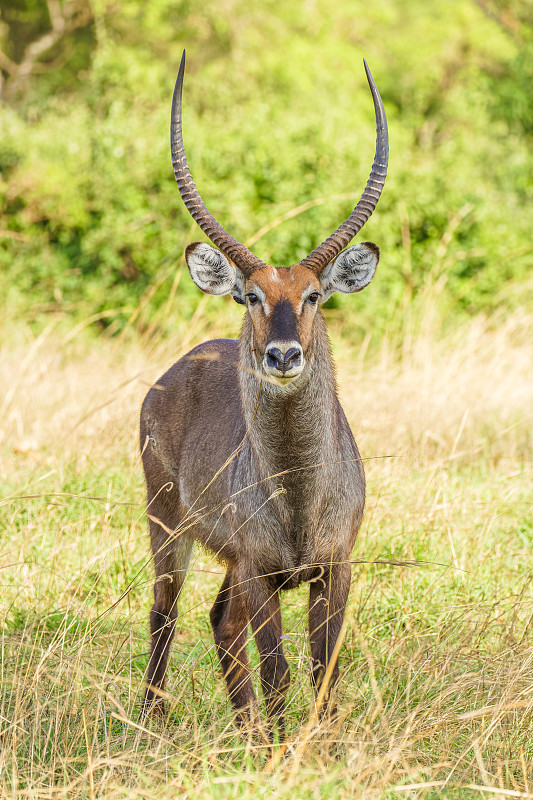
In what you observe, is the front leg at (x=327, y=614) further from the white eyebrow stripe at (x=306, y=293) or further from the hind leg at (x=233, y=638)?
the white eyebrow stripe at (x=306, y=293)

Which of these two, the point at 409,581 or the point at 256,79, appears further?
the point at 256,79

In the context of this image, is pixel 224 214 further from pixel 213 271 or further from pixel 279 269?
pixel 279 269

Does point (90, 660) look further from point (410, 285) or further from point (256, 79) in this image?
point (256, 79)

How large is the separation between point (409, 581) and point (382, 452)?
1.50 m

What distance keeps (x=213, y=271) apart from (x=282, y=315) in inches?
21.3

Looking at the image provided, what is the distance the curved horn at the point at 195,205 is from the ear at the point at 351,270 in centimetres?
30

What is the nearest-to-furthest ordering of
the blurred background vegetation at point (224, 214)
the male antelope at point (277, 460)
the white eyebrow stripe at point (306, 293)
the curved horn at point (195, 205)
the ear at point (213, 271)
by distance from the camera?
the male antelope at point (277, 460), the white eyebrow stripe at point (306, 293), the curved horn at point (195, 205), the ear at point (213, 271), the blurred background vegetation at point (224, 214)

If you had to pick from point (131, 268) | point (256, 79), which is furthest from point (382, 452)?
point (256, 79)

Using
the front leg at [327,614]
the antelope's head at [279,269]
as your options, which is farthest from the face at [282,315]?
the front leg at [327,614]

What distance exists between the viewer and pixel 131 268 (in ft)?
35.3

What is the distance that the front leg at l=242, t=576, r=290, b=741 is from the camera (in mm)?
3459

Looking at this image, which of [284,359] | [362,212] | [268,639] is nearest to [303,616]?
[268,639]

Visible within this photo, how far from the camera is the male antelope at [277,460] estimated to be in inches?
139

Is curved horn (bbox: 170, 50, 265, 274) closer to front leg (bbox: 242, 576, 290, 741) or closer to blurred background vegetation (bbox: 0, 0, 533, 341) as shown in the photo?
front leg (bbox: 242, 576, 290, 741)
